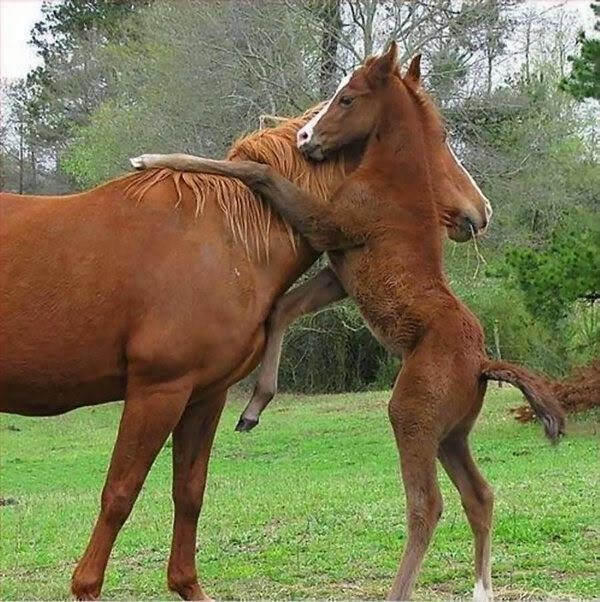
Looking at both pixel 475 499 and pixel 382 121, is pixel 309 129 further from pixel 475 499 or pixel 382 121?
pixel 475 499

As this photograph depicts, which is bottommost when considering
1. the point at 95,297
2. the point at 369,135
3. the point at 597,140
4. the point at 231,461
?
the point at 231,461

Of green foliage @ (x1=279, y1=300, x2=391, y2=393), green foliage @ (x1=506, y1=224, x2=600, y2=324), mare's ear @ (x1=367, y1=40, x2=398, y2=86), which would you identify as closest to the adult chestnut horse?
mare's ear @ (x1=367, y1=40, x2=398, y2=86)

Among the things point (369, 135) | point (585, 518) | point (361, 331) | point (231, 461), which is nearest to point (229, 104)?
point (361, 331)

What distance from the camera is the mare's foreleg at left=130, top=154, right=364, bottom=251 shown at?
13.4 ft

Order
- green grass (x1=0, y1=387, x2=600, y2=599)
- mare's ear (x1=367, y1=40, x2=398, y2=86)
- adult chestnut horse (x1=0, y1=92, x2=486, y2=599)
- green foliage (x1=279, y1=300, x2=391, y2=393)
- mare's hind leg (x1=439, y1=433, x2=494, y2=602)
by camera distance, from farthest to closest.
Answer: green foliage (x1=279, y1=300, x2=391, y2=393)
green grass (x1=0, y1=387, x2=600, y2=599)
mare's ear (x1=367, y1=40, x2=398, y2=86)
mare's hind leg (x1=439, y1=433, x2=494, y2=602)
adult chestnut horse (x1=0, y1=92, x2=486, y2=599)

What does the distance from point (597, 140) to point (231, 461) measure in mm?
14713

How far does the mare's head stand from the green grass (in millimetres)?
1485

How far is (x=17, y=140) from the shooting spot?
95.0ft

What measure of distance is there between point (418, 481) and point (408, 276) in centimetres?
78

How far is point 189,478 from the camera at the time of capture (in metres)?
4.30

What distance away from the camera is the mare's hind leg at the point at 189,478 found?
427 centimetres

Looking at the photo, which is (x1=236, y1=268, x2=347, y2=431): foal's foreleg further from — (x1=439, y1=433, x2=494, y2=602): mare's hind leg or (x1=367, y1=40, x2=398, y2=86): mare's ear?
(x1=367, y1=40, x2=398, y2=86): mare's ear

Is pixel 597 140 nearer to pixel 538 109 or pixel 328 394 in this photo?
pixel 538 109

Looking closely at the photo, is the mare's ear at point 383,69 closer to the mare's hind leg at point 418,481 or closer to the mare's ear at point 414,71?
the mare's ear at point 414,71
